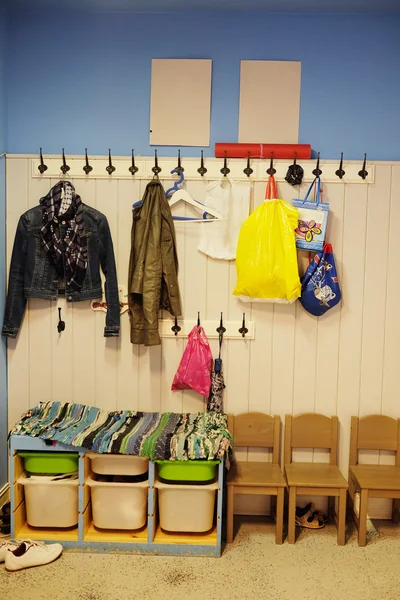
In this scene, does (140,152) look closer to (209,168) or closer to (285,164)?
(209,168)

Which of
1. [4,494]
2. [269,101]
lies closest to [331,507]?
[4,494]

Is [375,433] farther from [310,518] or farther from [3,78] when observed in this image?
[3,78]

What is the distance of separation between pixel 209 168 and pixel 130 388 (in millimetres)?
1300

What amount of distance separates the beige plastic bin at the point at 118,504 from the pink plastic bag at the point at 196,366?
563 mm

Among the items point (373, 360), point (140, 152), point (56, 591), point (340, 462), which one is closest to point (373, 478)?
point (340, 462)

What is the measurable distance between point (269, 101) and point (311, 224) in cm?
75

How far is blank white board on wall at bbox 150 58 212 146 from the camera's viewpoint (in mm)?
3109

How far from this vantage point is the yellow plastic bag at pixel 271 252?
114 inches

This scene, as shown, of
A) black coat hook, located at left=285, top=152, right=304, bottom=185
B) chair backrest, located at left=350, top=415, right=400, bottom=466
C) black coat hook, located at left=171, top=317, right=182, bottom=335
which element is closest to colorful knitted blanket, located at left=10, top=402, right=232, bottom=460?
black coat hook, located at left=171, top=317, right=182, bottom=335

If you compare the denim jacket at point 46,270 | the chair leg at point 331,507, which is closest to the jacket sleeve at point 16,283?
the denim jacket at point 46,270

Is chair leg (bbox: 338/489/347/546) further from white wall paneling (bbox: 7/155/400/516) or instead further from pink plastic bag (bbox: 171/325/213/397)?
pink plastic bag (bbox: 171/325/213/397)

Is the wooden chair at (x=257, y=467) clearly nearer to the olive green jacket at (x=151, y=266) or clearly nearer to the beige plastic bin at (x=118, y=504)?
the beige plastic bin at (x=118, y=504)

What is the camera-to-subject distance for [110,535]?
2.81 m

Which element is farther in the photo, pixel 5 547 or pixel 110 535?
pixel 110 535
